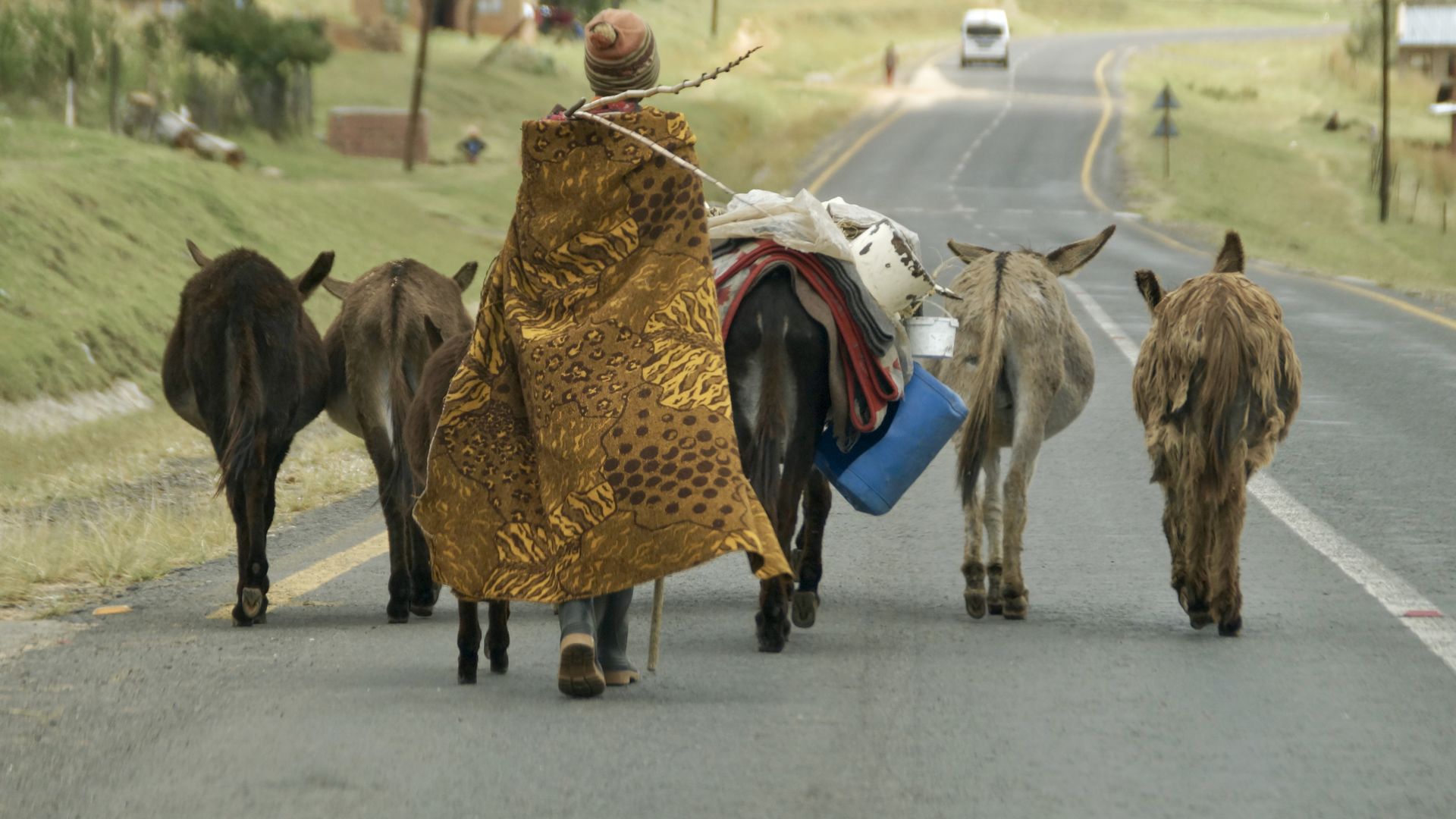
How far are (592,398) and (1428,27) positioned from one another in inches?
3473

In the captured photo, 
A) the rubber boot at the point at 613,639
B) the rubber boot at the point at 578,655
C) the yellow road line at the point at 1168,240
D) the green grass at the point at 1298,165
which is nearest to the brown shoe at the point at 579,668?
the rubber boot at the point at 578,655

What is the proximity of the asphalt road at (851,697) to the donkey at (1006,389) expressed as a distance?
24 centimetres

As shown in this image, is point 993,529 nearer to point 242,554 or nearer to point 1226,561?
point 1226,561

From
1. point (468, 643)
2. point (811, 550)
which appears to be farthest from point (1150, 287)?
point (468, 643)

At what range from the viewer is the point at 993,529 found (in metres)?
7.91

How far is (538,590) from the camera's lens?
6.10m

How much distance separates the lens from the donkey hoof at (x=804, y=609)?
749cm

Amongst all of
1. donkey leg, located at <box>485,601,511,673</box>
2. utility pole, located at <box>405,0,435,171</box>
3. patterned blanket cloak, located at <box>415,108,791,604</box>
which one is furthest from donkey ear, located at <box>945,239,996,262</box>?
utility pole, located at <box>405,0,435,171</box>

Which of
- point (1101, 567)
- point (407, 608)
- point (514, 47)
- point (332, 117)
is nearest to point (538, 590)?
point (407, 608)

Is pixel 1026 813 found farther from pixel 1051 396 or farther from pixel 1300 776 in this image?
pixel 1051 396

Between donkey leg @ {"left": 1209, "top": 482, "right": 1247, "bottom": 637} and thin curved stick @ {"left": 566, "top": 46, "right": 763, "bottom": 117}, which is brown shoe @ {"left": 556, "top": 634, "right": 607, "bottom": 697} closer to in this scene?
thin curved stick @ {"left": 566, "top": 46, "right": 763, "bottom": 117}

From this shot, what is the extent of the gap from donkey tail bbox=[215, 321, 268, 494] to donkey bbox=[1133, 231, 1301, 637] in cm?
349

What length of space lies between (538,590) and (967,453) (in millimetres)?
2403

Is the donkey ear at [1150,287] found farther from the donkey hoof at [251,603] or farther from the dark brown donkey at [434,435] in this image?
the donkey hoof at [251,603]
